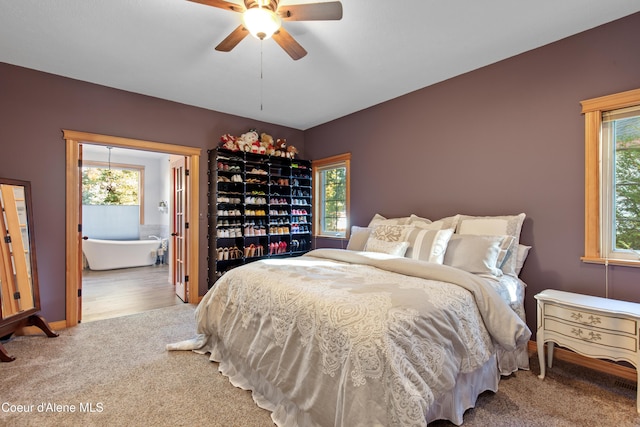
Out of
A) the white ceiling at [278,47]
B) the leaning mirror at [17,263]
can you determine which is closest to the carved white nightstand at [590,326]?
the white ceiling at [278,47]

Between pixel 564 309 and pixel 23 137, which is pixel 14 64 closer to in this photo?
pixel 23 137

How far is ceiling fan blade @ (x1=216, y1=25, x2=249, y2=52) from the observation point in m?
2.01

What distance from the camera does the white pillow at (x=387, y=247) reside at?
274cm

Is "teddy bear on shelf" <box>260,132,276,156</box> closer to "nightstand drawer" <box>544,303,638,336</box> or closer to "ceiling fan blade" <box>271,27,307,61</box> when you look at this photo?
"ceiling fan blade" <box>271,27,307,61</box>

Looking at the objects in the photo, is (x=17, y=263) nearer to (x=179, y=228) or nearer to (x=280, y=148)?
(x=179, y=228)

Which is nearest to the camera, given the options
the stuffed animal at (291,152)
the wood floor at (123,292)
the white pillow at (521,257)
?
the white pillow at (521,257)

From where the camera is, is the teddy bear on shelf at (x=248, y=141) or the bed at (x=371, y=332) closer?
the bed at (x=371, y=332)

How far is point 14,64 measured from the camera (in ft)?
9.64

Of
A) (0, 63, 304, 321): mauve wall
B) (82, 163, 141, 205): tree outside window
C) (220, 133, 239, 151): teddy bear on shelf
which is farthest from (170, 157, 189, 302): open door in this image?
(82, 163, 141, 205): tree outside window

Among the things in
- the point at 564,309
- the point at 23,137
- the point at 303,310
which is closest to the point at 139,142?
the point at 23,137

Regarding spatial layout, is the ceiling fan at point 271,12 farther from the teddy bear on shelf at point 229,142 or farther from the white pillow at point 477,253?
the teddy bear on shelf at point 229,142

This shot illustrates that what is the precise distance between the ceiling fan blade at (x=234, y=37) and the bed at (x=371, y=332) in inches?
65.3

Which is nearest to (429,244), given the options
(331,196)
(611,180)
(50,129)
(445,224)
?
(445,224)

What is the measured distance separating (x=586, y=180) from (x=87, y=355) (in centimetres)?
428
